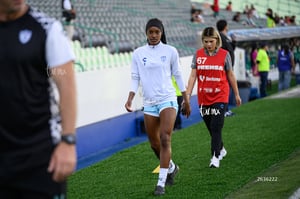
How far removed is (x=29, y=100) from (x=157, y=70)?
503cm

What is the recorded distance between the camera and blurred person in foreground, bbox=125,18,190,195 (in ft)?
30.6

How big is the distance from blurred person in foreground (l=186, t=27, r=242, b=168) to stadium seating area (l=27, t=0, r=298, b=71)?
590 cm

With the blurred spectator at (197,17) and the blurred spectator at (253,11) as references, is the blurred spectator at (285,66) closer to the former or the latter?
the blurred spectator at (197,17)

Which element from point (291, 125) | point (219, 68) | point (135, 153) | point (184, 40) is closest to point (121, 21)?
point (184, 40)

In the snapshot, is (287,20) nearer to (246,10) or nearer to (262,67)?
(246,10)

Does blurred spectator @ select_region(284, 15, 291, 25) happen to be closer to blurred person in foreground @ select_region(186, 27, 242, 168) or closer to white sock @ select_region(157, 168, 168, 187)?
blurred person in foreground @ select_region(186, 27, 242, 168)

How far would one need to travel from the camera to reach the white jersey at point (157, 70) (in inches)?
371

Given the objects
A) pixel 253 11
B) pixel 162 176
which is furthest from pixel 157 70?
pixel 253 11

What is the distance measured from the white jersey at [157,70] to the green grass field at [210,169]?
113 cm

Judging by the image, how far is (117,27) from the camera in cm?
2531

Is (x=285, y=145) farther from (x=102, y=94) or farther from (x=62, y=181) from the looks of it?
(x=62, y=181)

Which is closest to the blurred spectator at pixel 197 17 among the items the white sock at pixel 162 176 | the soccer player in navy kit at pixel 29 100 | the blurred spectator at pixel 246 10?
the blurred spectator at pixel 246 10

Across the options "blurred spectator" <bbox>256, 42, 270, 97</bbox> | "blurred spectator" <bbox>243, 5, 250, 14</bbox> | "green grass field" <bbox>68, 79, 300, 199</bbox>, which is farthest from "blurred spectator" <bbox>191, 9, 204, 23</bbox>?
"green grass field" <bbox>68, 79, 300, 199</bbox>

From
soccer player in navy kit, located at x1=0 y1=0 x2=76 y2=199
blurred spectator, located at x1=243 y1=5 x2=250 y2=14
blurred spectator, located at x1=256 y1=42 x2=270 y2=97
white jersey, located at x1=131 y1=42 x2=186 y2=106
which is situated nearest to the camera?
soccer player in navy kit, located at x1=0 y1=0 x2=76 y2=199
